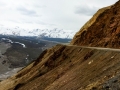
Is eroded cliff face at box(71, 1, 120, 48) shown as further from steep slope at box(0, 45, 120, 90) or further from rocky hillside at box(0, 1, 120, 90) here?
steep slope at box(0, 45, 120, 90)

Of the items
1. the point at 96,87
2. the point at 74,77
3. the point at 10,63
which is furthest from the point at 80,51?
the point at 10,63

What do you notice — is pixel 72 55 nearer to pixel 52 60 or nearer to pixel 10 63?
pixel 52 60

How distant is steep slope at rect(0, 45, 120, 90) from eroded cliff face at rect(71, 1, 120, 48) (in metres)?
3.79

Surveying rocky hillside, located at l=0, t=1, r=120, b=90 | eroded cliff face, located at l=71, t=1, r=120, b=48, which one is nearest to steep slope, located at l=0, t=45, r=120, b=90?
rocky hillside, located at l=0, t=1, r=120, b=90

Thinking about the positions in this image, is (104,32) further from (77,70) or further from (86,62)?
(77,70)

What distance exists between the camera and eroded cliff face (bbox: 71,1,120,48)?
43.1 meters

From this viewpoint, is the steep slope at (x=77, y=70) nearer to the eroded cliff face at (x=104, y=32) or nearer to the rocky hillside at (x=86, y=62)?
the rocky hillside at (x=86, y=62)

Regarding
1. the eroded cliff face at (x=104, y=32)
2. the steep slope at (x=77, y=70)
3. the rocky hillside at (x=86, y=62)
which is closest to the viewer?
the steep slope at (x=77, y=70)

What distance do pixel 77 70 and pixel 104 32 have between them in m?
15.9

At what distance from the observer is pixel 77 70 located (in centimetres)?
3525

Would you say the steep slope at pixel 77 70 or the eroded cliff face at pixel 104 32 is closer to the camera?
the steep slope at pixel 77 70

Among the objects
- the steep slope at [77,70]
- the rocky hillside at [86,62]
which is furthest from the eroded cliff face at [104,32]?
the steep slope at [77,70]

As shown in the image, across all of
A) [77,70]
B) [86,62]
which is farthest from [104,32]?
[77,70]

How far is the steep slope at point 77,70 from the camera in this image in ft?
86.0
